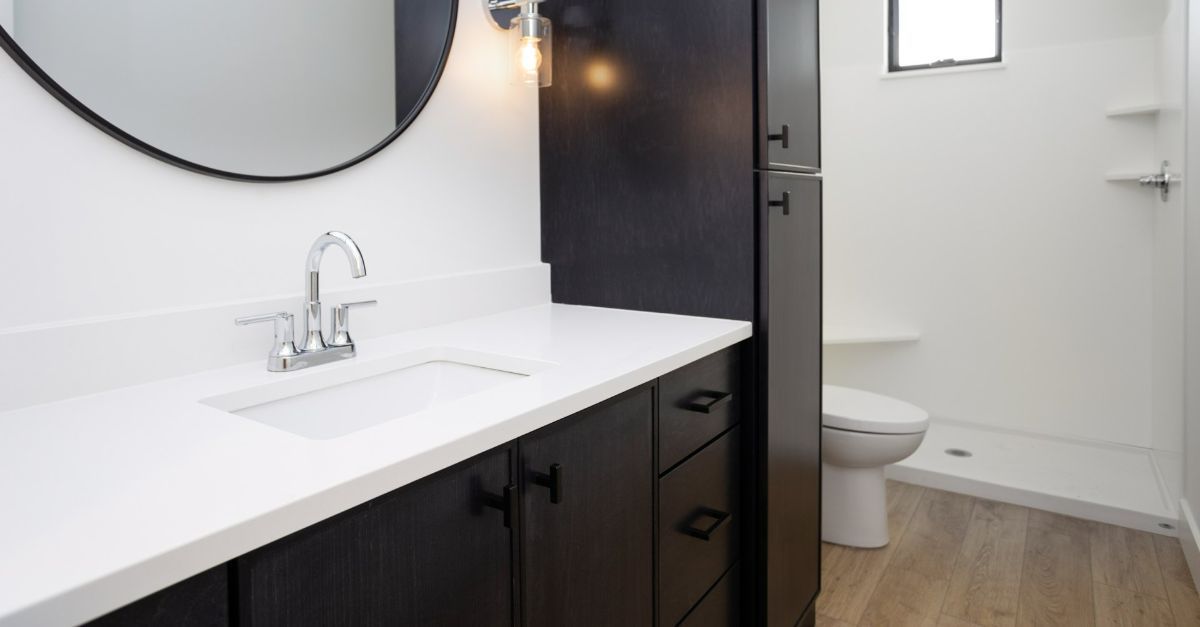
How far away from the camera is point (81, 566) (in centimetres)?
54

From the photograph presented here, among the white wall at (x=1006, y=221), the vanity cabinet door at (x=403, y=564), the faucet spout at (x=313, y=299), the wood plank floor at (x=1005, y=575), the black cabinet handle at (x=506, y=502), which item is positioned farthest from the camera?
the white wall at (x=1006, y=221)

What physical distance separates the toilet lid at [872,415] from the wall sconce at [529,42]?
128 centimetres

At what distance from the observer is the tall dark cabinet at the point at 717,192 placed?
5.24ft

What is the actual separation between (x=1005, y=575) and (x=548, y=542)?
180 cm

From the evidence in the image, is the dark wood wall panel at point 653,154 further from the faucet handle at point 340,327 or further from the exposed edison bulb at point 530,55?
the faucet handle at point 340,327

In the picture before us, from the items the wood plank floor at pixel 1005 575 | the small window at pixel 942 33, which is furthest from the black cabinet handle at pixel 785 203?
the small window at pixel 942 33

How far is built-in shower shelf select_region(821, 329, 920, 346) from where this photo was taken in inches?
131

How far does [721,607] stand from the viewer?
61.8 inches

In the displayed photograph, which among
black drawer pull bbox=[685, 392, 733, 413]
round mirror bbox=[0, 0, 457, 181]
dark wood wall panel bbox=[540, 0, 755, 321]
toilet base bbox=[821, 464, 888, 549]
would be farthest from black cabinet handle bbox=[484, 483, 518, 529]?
toilet base bbox=[821, 464, 888, 549]

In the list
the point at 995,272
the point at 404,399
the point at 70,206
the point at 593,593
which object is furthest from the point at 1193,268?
the point at 70,206

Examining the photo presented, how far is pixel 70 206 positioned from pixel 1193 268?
2.65 metres

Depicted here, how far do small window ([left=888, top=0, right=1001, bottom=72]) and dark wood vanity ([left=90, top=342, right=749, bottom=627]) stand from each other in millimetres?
2441

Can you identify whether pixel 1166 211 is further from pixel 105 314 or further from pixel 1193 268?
pixel 105 314

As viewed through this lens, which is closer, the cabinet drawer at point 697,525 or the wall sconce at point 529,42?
the cabinet drawer at point 697,525
